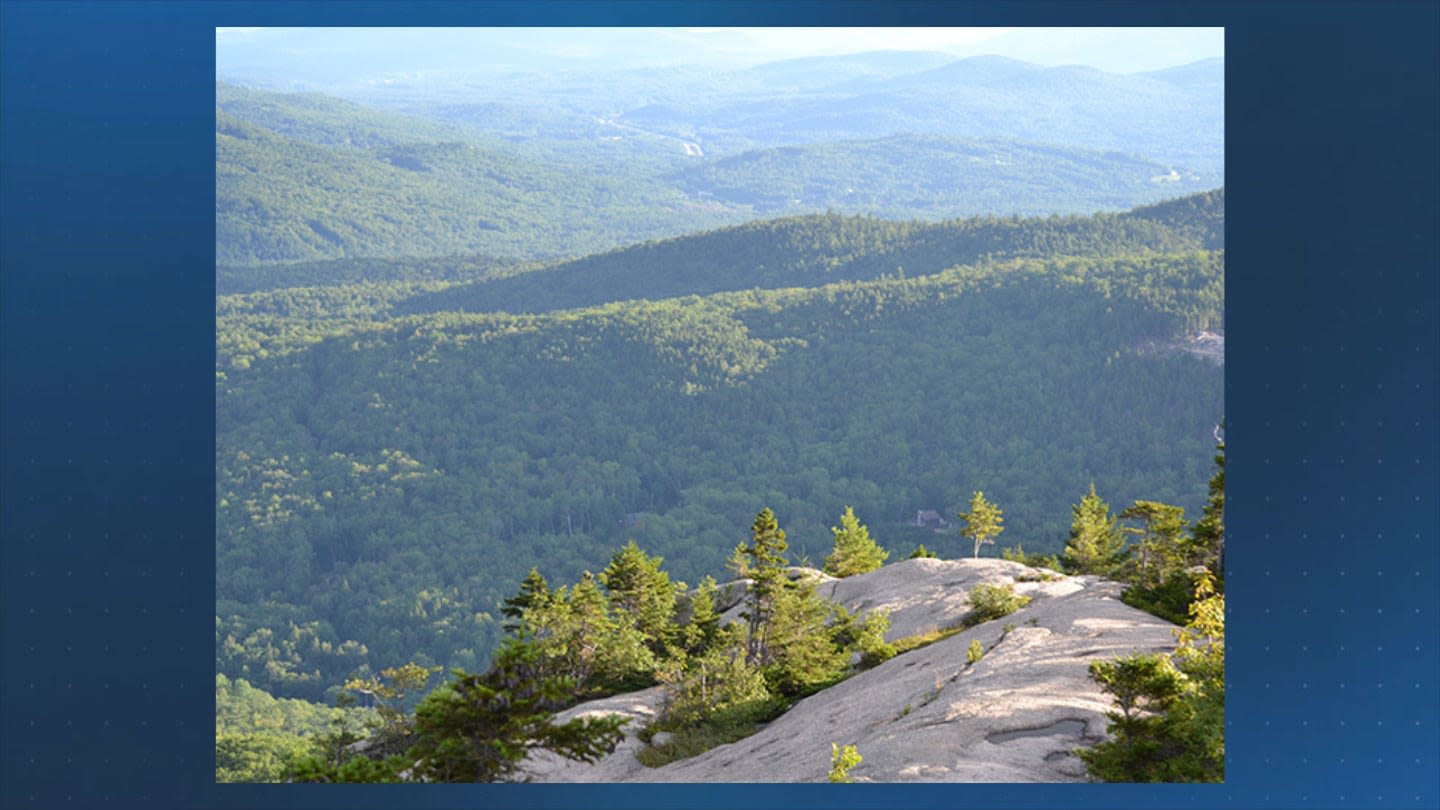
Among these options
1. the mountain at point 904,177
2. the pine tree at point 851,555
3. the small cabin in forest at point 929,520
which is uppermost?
the mountain at point 904,177

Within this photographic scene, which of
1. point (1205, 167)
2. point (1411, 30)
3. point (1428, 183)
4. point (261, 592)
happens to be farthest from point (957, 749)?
point (1205, 167)

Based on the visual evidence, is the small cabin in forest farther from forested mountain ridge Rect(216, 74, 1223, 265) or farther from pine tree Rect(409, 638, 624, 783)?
pine tree Rect(409, 638, 624, 783)

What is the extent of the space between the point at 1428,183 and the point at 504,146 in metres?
28.6

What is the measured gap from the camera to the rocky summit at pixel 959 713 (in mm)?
6844

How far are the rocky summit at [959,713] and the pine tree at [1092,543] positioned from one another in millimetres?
4213

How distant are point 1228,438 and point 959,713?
8.32ft

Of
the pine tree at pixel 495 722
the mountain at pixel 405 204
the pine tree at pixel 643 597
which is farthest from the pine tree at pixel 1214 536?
the mountain at pixel 405 204

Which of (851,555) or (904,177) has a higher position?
(904,177)

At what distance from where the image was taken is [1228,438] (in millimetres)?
5742

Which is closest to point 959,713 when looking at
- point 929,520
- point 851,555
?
point 851,555

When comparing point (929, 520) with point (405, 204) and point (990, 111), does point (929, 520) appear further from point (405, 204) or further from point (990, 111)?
point (405, 204)

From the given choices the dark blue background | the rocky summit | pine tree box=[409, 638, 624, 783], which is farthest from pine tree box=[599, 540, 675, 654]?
the dark blue background

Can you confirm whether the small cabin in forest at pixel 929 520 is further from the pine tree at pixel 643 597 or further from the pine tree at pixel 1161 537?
the pine tree at pixel 643 597

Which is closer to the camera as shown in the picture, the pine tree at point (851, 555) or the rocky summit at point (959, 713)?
the rocky summit at point (959, 713)
